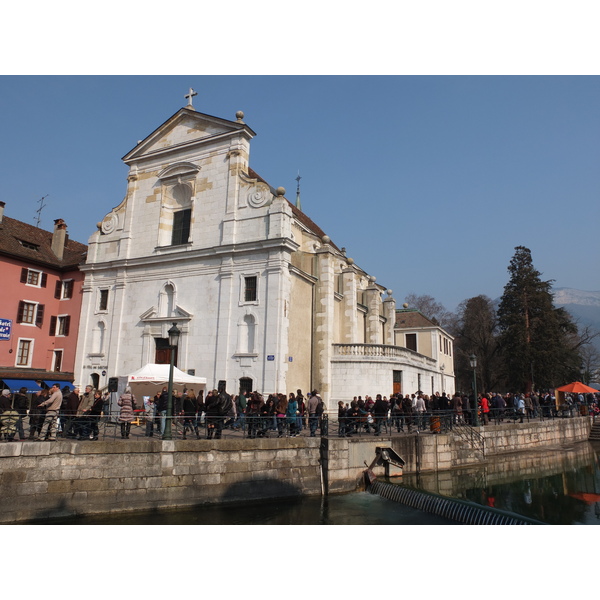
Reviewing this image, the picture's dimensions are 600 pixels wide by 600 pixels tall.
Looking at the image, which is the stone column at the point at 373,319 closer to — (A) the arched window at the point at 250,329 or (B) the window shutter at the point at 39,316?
(A) the arched window at the point at 250,329

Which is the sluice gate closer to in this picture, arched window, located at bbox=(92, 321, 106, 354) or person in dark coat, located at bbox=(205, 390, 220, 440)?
person in dark coat, located at bbox=(205, 390, 220, 440)

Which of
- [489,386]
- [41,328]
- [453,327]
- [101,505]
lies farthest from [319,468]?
[453,327]

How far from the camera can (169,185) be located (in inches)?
1161

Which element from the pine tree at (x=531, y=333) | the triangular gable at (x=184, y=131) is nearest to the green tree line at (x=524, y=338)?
the pine tree at (x=531, y=333)

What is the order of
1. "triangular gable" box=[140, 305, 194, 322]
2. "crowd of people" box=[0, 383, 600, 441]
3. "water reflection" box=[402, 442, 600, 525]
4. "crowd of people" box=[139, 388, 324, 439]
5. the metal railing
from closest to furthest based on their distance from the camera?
"crowd of people" box=[0, 383, 600, 441] < the metal railing < "water reflection" box=[402, 442, 600, 525] < "crowd of people" box=[139, 388, 324, 439] < "triangular gable" box=[140, 305, 194, 322]

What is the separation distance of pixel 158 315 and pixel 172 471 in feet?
49.9

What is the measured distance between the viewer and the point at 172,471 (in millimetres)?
13492

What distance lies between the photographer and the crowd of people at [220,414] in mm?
13352

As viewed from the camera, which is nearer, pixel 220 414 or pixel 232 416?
pixel 220 414

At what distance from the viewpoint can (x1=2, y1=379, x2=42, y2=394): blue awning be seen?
26188mm

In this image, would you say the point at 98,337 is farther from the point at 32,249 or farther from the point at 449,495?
the point at 449,495

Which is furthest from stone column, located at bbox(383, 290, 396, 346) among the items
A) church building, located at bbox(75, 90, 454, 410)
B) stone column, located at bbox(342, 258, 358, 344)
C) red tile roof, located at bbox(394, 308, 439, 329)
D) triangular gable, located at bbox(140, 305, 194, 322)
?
triangular gable, located at bbox(140, 305, 194, 322)

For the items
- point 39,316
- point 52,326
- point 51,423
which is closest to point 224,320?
point 51,423

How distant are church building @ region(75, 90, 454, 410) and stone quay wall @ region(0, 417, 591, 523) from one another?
302 inches
